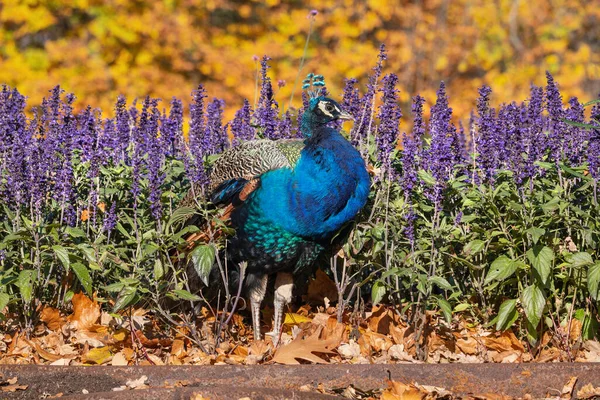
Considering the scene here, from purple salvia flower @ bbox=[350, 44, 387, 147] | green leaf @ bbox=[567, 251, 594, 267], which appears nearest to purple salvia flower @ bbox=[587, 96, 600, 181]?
green leaf @ bbox=[567, 251, 594, 267]

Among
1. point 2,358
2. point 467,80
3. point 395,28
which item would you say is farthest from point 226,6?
point 2,358

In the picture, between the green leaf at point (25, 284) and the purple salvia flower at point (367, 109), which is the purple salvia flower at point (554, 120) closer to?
the purple salvia flower at point (367, 109)

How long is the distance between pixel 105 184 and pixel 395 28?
8.94 metres

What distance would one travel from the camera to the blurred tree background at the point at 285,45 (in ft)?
40.6

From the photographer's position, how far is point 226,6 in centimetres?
1312

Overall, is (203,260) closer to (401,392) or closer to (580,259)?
(401,392)

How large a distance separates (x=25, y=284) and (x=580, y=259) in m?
2.31

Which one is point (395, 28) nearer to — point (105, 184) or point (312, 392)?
point (105, 184)

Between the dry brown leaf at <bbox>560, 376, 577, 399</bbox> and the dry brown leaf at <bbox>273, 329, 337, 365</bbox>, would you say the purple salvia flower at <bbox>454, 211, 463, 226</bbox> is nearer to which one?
the dry brown leaf at <bbox>273, 329, 337, 365</bbox>

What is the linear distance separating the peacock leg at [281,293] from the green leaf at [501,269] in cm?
110

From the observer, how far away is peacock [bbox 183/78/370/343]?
4.48 m

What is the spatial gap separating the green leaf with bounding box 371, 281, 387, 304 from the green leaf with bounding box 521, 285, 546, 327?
61 cm

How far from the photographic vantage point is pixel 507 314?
423 cm

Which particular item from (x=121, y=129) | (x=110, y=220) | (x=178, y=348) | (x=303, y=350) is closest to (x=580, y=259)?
(x=303, y=350)
